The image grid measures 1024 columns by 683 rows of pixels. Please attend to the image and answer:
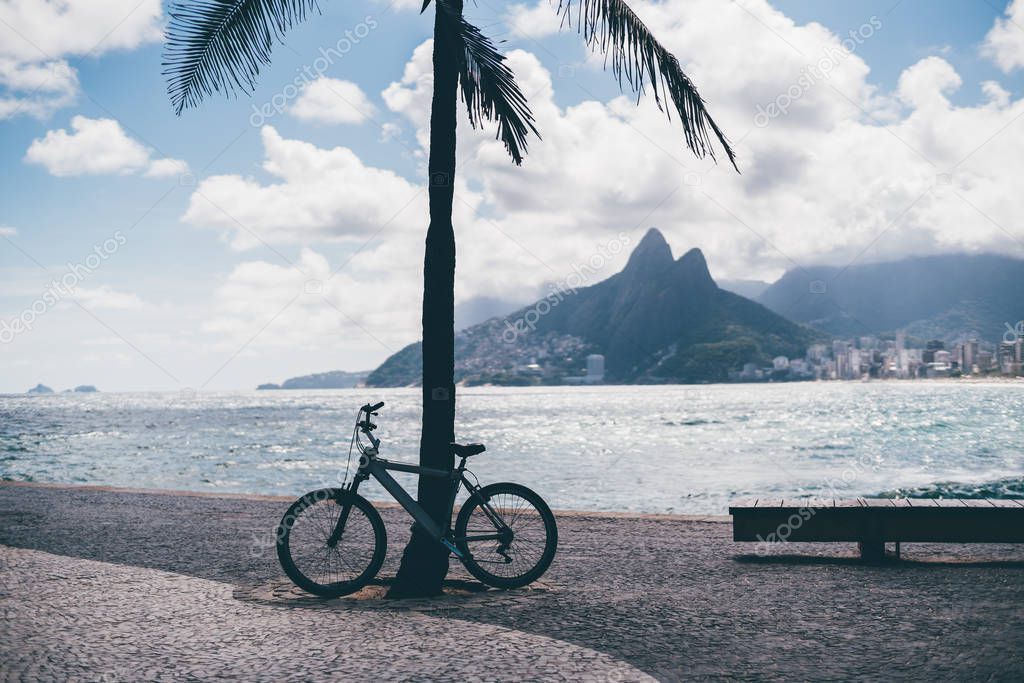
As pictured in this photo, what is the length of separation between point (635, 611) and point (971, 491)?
21.5 m

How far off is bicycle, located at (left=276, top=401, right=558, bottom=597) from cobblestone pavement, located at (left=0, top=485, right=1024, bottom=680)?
0.25 meters

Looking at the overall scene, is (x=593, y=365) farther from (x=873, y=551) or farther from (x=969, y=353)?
(x=873, y=551)

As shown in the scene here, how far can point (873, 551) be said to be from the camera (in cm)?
829

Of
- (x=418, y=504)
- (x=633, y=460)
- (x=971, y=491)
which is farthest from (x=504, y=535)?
(x=633, y=460)

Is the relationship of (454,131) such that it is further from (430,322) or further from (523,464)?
(523,464)

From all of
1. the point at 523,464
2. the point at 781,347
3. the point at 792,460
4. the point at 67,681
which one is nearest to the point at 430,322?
the point at 67,681

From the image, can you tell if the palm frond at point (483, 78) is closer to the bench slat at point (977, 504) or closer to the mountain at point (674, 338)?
the bench slat at point (977, 504)

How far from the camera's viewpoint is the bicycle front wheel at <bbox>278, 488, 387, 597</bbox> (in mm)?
6660

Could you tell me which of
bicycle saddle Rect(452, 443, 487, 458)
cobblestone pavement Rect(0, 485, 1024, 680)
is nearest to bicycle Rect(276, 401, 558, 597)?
bicycle saddle Rect(452, 443, 487, 458)

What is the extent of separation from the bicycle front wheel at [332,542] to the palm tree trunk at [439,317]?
30cm

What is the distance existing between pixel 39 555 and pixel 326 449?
1627 inches

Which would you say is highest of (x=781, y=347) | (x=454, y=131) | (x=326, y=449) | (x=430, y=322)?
(x=781, y=347)

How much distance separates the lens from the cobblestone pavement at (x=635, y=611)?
16.1 feet

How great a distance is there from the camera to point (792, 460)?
39.5 m
